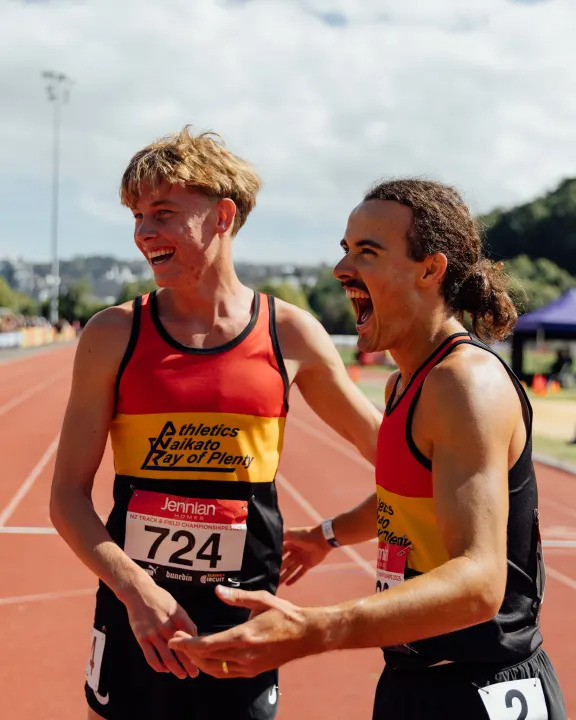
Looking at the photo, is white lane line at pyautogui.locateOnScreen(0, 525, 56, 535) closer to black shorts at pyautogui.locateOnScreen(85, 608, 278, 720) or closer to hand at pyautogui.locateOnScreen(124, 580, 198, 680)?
→ black shorts at pyautogui.locateOnScreen(85, 608, 278, 720)

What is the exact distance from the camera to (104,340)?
7.41ft

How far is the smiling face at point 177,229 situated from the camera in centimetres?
228

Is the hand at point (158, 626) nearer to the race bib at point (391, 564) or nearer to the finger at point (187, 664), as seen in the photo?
the finger at point (187, 664)

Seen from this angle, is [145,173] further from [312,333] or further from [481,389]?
[481,389]

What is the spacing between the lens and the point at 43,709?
434 cm

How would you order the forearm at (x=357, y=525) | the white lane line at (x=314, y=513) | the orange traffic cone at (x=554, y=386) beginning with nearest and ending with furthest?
the forearm at (x=357, y=525), the white lane line at (x=314, y=513), the orange traffic cone at (x=554, y=386)

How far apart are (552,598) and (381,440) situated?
4876 millimetres

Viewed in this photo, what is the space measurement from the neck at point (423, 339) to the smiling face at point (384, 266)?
2 centimetres

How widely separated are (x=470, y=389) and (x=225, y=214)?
1016mm

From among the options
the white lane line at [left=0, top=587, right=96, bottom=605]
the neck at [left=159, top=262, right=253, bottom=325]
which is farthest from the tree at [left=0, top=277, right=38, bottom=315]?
the neck at [left=159, top=262, right=253, bottom=325]

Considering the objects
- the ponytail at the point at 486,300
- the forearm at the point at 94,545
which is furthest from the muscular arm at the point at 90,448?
the ponytail at the point at 486,300

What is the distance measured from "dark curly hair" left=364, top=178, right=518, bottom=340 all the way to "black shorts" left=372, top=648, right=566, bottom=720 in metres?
0.77

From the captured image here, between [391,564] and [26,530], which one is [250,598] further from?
[26,530]

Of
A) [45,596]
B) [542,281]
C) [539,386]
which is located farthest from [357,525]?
[542,281]
